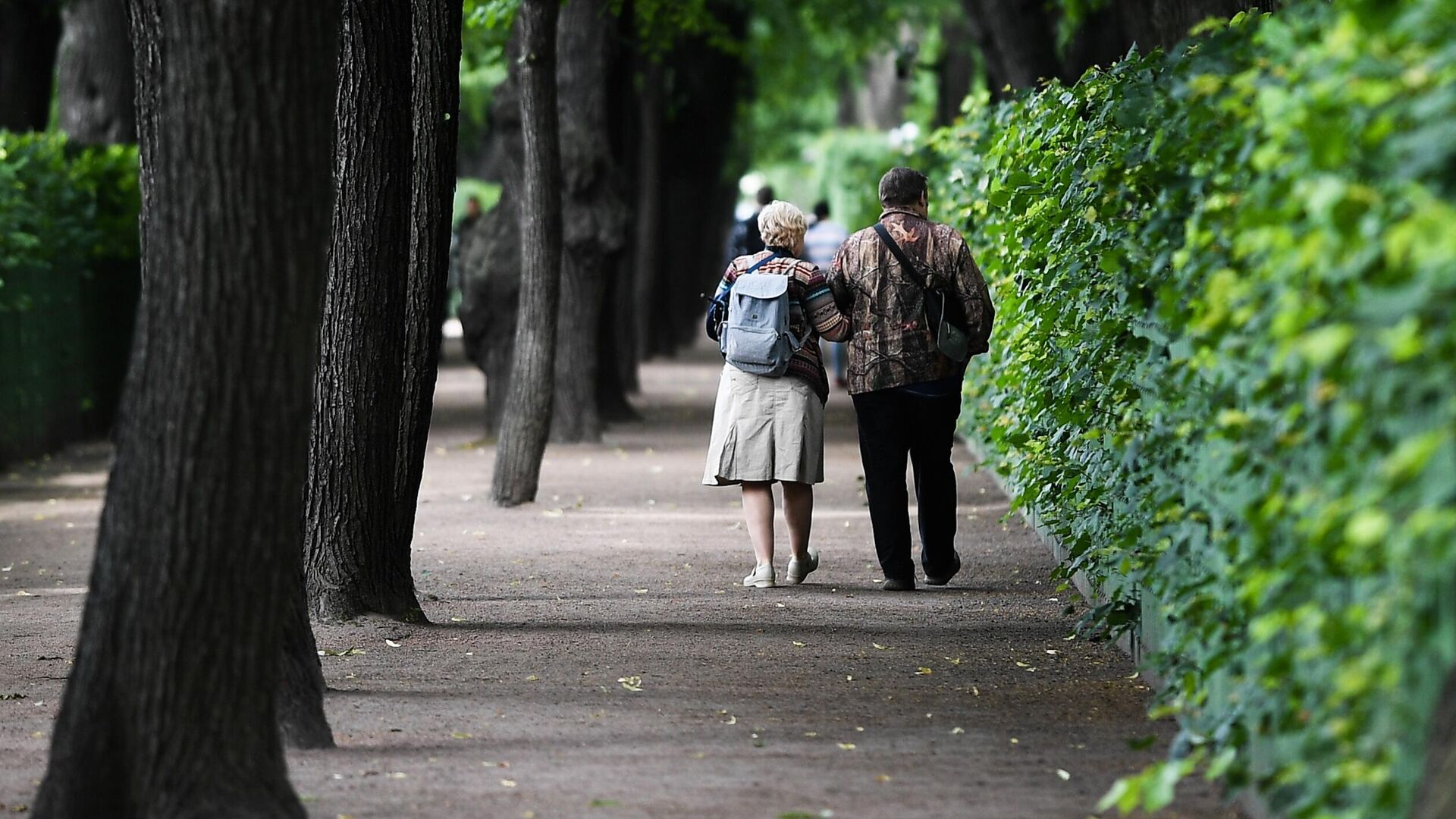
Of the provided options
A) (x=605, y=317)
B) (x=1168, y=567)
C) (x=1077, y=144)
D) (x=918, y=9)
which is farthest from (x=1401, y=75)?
(x=918, y=9)

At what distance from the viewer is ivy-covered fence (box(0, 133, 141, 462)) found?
52.2 ft

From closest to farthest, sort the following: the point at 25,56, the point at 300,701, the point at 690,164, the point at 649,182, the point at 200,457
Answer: the point at 200,457 < the point at 300,701 < the point at 25,56 < the point at 649,182 < the point at 690,164

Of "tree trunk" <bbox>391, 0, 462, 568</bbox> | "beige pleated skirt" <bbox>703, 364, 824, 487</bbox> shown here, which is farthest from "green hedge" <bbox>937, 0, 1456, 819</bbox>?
"tree trunk" <bbox>391, 0, 462, 568</bbox>

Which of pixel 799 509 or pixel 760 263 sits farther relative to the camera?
pixel 799 509

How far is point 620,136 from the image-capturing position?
2002cm

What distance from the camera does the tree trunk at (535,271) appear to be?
13.4 m

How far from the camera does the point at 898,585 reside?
385 inches

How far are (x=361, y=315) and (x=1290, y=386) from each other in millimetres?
4946

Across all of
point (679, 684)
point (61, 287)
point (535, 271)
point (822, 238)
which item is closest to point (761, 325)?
point (679, 684)

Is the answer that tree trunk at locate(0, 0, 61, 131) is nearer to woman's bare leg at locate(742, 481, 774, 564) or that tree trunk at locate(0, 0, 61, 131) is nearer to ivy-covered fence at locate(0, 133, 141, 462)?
ivy-covered fence at locate(0, 133, 141, 462)

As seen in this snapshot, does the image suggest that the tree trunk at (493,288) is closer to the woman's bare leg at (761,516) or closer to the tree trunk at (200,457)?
the woman's bare leg at (761,516)

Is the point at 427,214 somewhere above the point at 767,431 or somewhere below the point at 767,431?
above

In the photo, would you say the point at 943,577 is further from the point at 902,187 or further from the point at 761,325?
the point at 902,187

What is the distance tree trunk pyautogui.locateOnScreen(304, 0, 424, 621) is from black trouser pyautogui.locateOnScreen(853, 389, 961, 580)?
7.63ft
